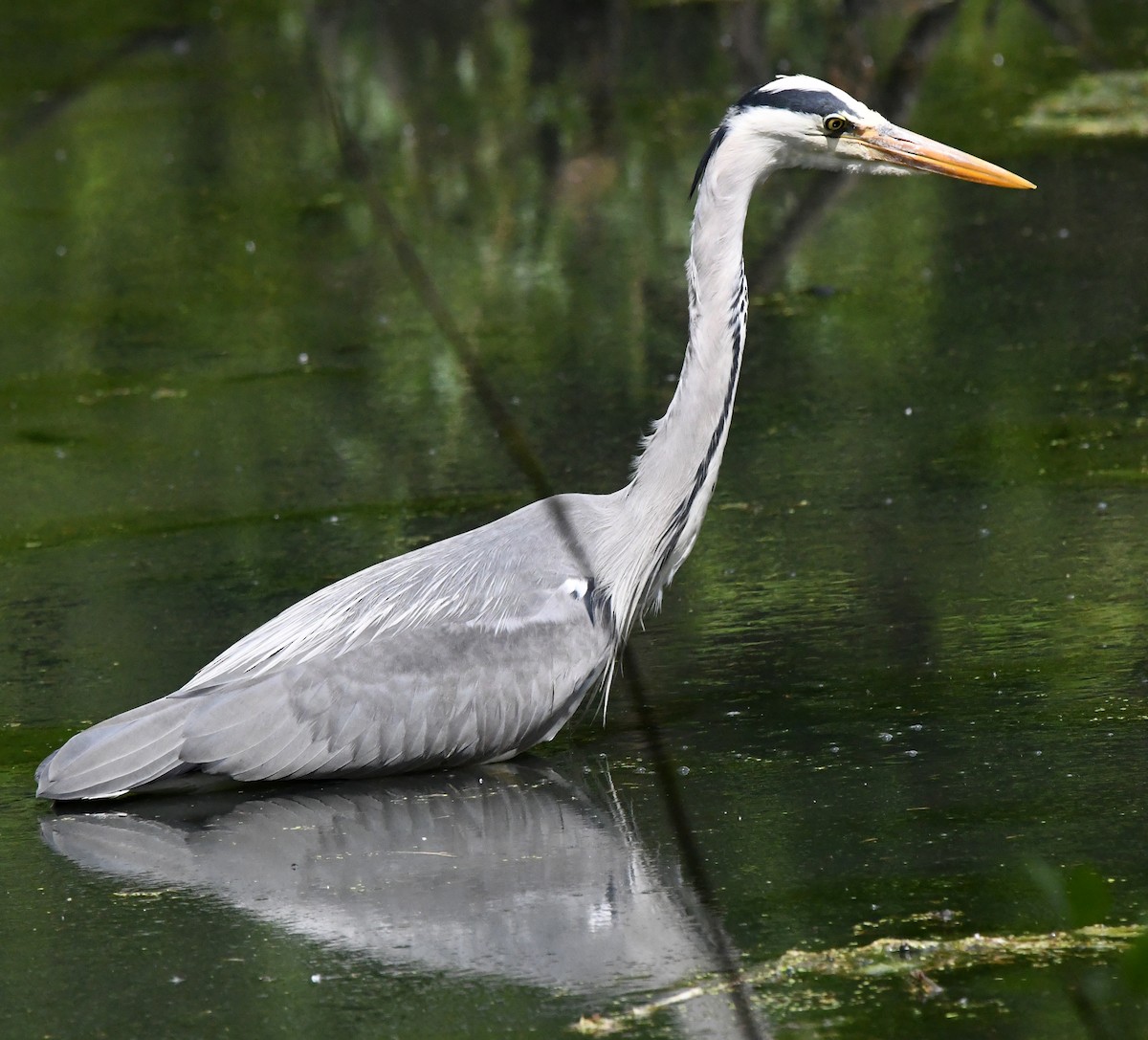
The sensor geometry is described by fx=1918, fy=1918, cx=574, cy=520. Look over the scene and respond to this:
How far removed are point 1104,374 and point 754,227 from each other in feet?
9.82

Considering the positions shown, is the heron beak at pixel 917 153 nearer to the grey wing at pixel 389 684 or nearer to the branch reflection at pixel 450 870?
the grey wing at pixel 389 684

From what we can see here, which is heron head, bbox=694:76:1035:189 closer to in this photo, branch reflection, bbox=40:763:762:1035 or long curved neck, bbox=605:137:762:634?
long curved neck, bbox=605:137:762:634

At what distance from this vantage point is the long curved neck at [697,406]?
17.6 ft

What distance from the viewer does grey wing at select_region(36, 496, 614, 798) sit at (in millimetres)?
4965

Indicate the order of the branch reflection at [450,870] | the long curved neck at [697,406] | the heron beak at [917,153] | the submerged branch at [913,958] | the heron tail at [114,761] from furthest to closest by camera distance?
1. the heron beak at [917,153]
2. the long curved neck at [697,406]
3. the heron tail at [114,761]
4. the branch reflection at [450,870]
5. the submerged branch at [913,958]

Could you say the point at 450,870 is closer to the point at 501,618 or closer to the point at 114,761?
the point at 501,618

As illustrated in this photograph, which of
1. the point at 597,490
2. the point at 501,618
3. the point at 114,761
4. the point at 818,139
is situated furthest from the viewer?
the point at 597,490

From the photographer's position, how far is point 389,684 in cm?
508

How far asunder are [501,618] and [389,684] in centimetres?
35

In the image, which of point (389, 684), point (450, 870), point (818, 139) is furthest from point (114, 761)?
point (818, 139)

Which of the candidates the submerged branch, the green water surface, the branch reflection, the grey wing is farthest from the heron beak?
the submerged branch

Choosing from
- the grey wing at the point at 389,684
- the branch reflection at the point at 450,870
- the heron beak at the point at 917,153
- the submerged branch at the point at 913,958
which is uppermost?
the heron beak at the point at 917,153

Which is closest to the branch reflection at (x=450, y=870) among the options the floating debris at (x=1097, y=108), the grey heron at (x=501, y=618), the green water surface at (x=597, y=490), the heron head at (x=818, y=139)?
the green water surface at (x=597, y=490)

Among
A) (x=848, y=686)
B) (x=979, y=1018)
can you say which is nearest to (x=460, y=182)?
(x=848, y=686)
